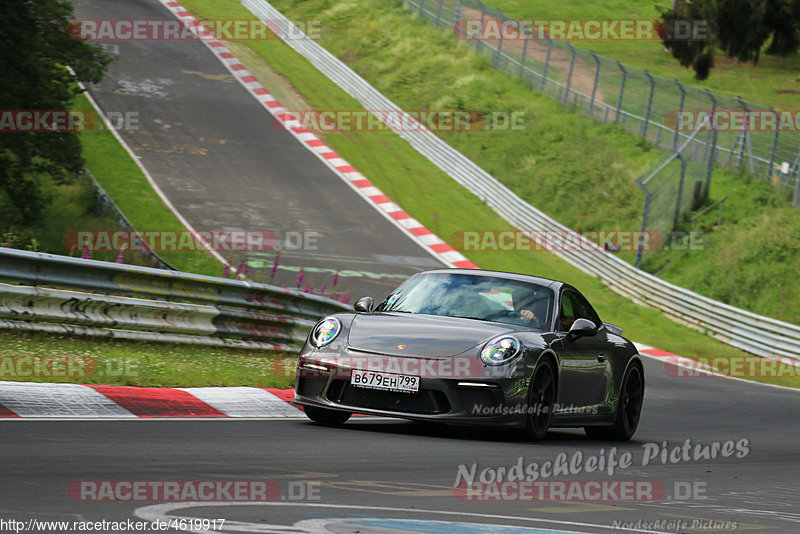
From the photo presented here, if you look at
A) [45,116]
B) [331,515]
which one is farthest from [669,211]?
[331,515]

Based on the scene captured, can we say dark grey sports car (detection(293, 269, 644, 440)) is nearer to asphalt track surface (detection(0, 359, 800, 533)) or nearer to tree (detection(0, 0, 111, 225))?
asphalt track surface (detection(0, 359, 800, 533))

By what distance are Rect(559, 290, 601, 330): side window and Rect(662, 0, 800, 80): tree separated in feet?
116

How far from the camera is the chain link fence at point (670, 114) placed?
2630cm

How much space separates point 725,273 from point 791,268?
137cm

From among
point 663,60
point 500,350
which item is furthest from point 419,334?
point 663,60

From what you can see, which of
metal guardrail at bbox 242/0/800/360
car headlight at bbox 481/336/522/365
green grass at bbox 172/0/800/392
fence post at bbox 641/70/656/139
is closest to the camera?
car headlight at bbox 481/336/522/365

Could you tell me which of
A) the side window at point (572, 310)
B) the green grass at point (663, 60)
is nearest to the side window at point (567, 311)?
the side window at point (572, 310)

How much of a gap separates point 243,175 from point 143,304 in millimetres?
16692

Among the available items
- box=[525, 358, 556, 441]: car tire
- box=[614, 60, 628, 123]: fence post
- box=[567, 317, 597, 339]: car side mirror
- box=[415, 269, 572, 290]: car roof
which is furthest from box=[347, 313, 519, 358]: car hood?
box=[614, 60, 628, 123]: fence post

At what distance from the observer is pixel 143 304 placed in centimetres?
1006

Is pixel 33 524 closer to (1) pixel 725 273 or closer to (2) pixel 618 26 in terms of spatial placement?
(1) pixel 725 273

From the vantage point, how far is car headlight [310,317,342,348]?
835cm

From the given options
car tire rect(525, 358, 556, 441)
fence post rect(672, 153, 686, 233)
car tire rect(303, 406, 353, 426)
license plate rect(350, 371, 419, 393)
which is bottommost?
fence post rect(672, 153, 686, 233)

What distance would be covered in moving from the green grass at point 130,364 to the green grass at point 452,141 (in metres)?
12.0
